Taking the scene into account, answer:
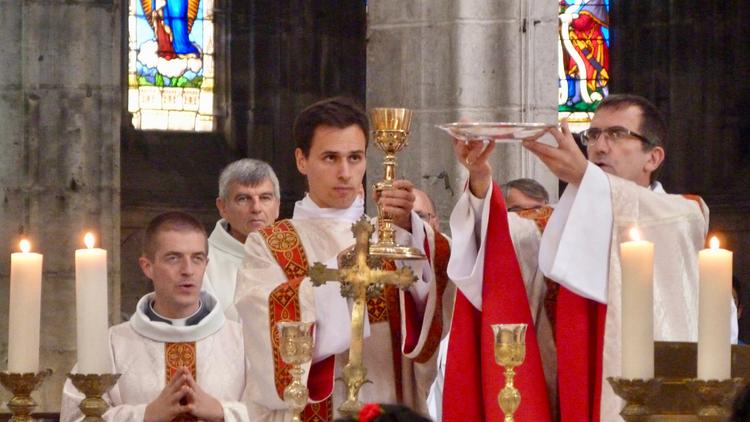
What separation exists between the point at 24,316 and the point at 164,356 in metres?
1.47

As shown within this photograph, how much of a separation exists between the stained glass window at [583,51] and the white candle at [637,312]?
43.0ft

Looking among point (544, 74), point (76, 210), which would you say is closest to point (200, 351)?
point (544, 74)

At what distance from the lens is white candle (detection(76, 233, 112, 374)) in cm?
422

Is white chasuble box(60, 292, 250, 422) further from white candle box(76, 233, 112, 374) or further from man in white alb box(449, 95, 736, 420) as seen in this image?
white candle box(76, 233, 112, 374)

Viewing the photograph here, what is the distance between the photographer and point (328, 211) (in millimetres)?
5324

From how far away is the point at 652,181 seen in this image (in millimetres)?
5402

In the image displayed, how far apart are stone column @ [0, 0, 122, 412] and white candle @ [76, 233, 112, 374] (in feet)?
20.6

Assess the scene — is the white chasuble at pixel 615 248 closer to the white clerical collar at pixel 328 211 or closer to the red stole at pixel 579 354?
the red stole at pixel 579 354

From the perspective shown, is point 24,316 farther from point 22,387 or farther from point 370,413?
point 370,413

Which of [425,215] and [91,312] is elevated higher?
[425,215]

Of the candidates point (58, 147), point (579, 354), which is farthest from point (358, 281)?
point (58, 147)

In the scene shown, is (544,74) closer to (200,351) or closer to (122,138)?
(200,351)

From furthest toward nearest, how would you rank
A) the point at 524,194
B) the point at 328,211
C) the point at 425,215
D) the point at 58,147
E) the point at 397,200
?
1. the point at 58,147
2. the point at 524,194
3. the point at 425,215
4. the point at 328,211
5. the point at 397,200

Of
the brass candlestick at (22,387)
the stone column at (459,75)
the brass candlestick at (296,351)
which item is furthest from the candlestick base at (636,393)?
the stone column at (459,75)
